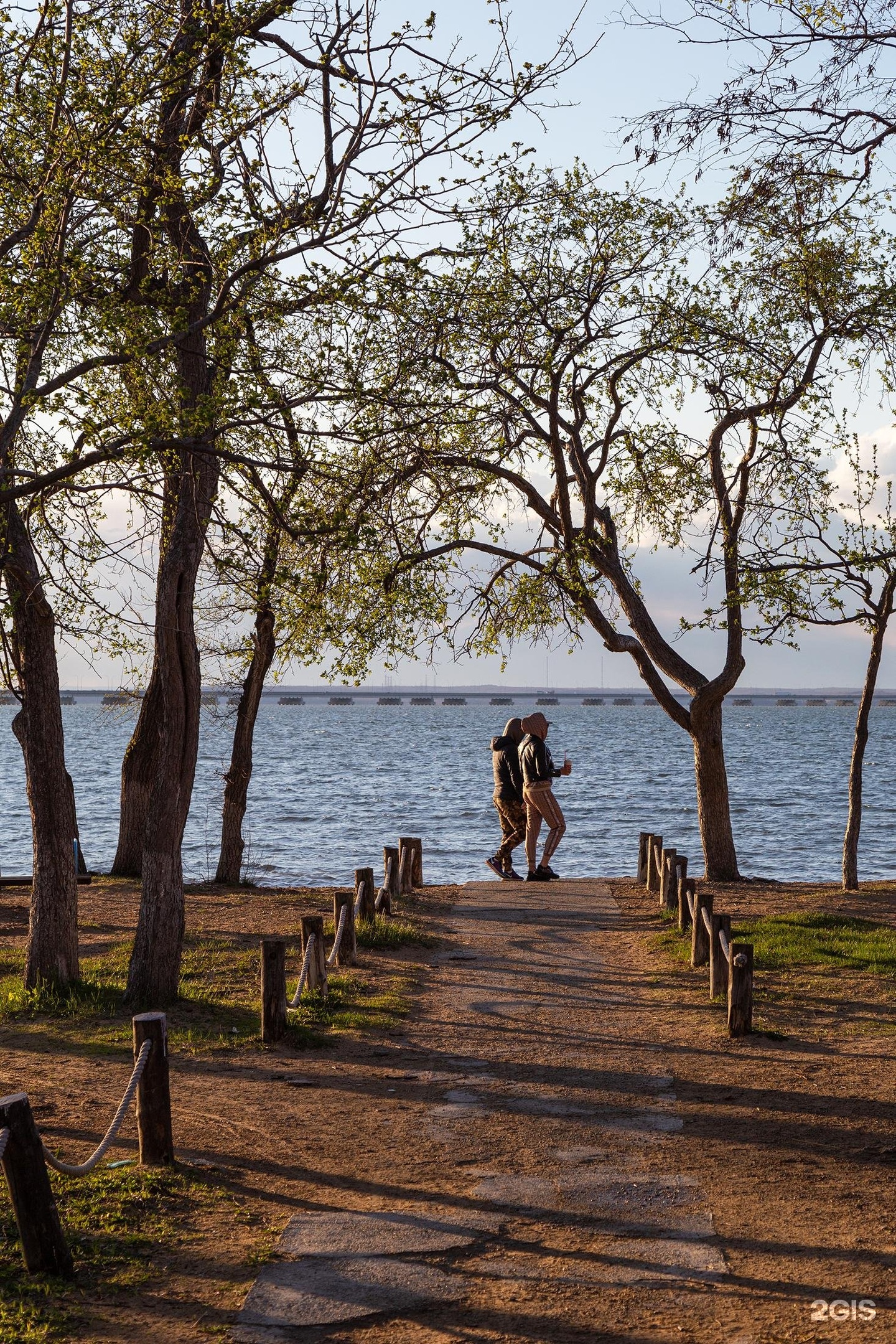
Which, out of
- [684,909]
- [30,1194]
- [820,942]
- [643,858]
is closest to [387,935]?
[684,909]

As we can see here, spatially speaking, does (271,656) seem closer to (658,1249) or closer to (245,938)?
(245,938)

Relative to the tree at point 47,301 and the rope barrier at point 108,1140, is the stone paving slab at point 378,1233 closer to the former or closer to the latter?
the rope barrier at point 108,1140

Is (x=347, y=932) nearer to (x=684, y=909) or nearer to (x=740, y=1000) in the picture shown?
(x=684, y=909)

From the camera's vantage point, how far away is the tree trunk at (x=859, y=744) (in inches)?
678

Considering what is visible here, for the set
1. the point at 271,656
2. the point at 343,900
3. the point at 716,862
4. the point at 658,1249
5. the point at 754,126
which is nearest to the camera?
the point at 658,1249

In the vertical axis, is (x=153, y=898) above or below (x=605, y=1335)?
above

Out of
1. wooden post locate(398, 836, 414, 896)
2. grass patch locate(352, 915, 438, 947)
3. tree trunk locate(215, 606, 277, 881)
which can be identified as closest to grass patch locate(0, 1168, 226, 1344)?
grass patch locate(352, 915, 438, 947)

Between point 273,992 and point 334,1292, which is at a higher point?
point 273,992

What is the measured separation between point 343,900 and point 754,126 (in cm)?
745

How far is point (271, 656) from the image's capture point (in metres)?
19.5

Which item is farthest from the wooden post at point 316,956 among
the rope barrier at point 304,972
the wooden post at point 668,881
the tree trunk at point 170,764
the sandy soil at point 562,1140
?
the wooden post at point 668,881

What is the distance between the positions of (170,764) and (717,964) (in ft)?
15.7

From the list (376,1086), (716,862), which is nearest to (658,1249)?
(376,1086)

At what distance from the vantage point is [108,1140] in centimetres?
572
